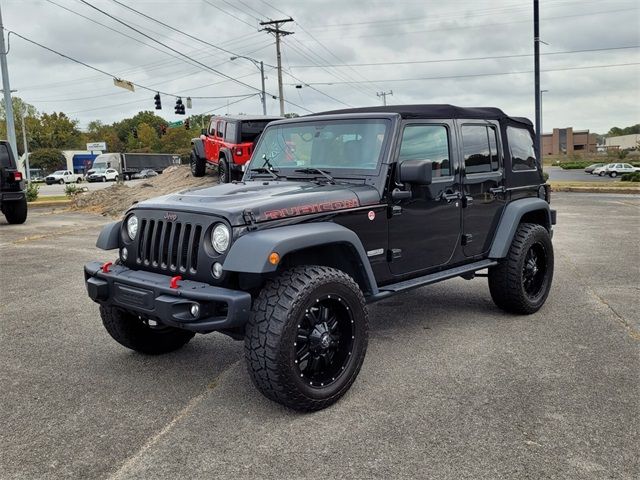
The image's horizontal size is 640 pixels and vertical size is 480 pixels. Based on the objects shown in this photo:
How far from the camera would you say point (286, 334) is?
3.36 meters

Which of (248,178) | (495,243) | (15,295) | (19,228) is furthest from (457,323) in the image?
(19,228)

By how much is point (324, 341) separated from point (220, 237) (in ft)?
2.93

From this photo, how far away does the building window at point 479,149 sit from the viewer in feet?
17.1

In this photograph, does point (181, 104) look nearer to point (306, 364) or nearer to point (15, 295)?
point (15, 295)

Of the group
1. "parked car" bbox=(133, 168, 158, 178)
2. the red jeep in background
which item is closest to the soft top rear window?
the red jeep in background

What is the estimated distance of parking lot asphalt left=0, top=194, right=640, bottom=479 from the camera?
117 inches

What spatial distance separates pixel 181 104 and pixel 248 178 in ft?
108

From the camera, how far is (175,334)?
4.75 meters

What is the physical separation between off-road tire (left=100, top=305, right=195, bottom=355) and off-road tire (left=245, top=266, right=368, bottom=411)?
1.36m

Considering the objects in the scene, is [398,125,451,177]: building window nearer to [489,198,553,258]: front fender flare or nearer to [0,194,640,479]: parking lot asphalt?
[489,198,553,258]: front fender flare

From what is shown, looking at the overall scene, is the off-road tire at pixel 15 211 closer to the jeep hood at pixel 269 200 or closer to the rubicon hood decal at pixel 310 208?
the jeep hood at pixel 269 200

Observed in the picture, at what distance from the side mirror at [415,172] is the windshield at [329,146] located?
0.26 meters

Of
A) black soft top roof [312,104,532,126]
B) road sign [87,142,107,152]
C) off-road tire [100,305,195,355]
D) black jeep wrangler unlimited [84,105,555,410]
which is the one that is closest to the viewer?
black jeep wrangler unlimited [84,105,555,410]

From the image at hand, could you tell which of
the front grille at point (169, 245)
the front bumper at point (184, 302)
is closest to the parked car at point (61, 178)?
the front grille at point (169, 245)
